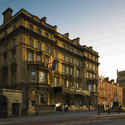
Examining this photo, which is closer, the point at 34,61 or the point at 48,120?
the point at 48,120

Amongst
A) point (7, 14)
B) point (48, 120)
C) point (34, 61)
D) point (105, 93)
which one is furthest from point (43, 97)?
point (105, 93)

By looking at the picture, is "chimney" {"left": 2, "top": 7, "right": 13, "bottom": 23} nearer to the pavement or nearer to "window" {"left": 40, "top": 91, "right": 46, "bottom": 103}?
"window" {"left": 40, "top": 91, "right": 46, "bottom": 103}

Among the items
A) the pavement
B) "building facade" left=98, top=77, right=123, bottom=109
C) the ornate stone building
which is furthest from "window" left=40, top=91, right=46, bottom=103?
"building facade" left=98, top=77, right=123, bottom=109

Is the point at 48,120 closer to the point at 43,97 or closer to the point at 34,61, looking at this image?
the point at 34,61

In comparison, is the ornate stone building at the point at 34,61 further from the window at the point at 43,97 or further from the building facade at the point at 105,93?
the building facade at the point at 105,93

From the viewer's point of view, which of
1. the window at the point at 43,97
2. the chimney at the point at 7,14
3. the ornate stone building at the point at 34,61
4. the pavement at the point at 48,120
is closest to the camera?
the pavement at the point at 48,120

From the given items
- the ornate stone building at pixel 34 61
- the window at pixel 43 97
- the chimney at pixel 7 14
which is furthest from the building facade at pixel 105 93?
the chimney at pixel 7 14

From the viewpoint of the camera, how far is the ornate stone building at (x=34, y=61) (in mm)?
36031

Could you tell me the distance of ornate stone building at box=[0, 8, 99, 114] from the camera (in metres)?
36.0

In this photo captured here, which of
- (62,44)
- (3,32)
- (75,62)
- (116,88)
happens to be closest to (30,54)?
(3,32)

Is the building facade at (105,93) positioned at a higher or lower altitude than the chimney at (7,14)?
lower

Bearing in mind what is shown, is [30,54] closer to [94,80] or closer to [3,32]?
[3,32]

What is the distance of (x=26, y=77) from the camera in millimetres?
36156

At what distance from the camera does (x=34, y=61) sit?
36.8 meters
